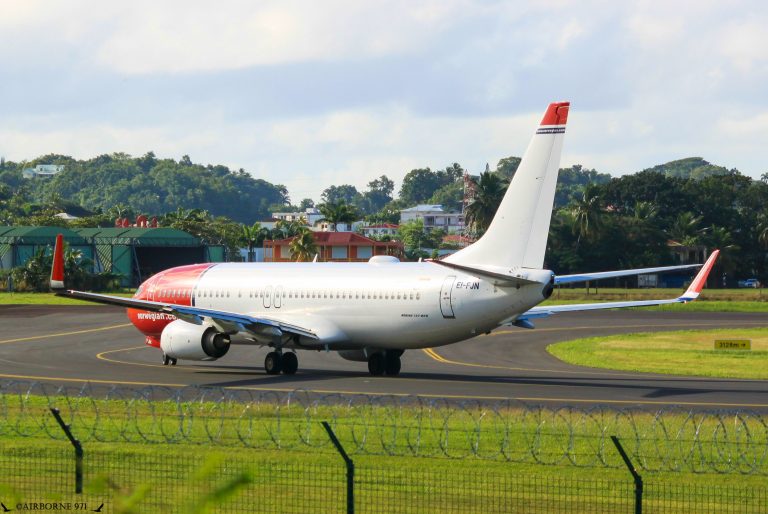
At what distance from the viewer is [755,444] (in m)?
25.2

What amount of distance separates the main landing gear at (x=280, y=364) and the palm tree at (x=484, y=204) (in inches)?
3715

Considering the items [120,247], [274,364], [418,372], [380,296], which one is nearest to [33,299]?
[120,247]

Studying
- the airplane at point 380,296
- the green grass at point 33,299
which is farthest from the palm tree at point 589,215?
the airplane at point 380,296

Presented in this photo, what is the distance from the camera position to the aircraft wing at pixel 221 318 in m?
42.8

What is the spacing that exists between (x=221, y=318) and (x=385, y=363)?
22.1 feet

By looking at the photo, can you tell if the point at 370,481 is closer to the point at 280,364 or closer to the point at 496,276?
the point at 496,276

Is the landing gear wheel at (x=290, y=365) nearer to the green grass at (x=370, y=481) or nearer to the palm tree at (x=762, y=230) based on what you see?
the green grass at (x=370, y=481)

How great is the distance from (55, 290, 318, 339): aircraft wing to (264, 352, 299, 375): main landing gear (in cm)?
131

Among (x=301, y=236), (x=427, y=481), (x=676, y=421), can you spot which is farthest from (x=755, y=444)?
(x=301, y=236)

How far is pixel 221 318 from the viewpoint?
4350 cm

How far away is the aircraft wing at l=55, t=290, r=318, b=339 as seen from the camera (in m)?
42.8

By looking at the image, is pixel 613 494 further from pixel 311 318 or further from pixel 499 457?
pixel 311 318

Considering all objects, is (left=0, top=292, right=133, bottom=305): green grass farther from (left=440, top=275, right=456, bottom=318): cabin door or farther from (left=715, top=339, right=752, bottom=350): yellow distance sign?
(left=440, top=275, right=456, bottom=318): cabin door

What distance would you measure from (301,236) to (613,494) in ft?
386
